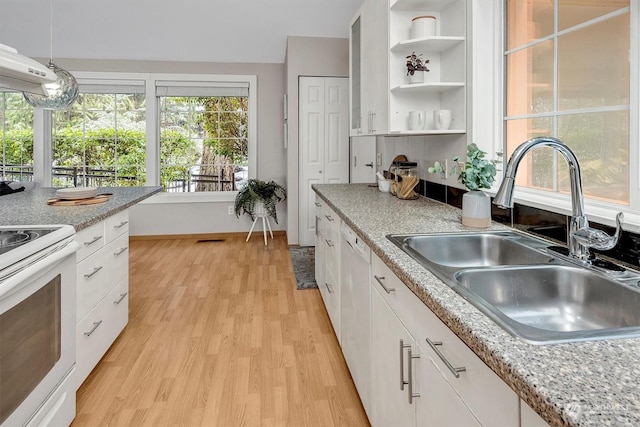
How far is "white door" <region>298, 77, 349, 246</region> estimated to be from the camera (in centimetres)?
520

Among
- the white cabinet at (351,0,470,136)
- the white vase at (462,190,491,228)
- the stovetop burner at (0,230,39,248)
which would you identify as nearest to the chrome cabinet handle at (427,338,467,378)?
the white vase at (462,190,491,228)

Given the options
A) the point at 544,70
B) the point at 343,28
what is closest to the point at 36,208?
the point at 544,70

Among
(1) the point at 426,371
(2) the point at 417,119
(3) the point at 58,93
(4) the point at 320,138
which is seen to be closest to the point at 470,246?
(1) the point at 426,371

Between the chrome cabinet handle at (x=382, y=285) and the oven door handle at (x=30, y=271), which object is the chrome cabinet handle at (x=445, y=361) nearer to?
the chrome cabinet handle at (x=382, y=285)

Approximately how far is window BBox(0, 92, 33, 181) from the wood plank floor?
9.31ft

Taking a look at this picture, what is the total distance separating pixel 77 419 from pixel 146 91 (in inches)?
182

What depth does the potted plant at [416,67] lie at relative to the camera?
92.3 inches

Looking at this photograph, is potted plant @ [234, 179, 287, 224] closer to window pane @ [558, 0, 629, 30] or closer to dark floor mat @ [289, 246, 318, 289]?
dark floor mat @ [289, 246, 318, 289]

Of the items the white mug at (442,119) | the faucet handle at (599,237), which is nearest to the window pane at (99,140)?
the white mug at (442,119)

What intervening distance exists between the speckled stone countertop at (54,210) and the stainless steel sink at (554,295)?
1700mm

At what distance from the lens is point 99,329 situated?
7.39 feet

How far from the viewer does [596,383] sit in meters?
0.62

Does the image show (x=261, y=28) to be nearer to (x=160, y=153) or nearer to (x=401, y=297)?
(x=160, y=153)

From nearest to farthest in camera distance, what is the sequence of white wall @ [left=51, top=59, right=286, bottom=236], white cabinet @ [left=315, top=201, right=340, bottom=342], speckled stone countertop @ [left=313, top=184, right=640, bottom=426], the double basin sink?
speckled stone countertop @ [left=313, top=184, right=640, bottom=426]
the double basin sink
white cabinet @ [left=315, top=201, right=340, bottom=342]
white wall @ [left=51, top=59, right=286, bottom=236]
